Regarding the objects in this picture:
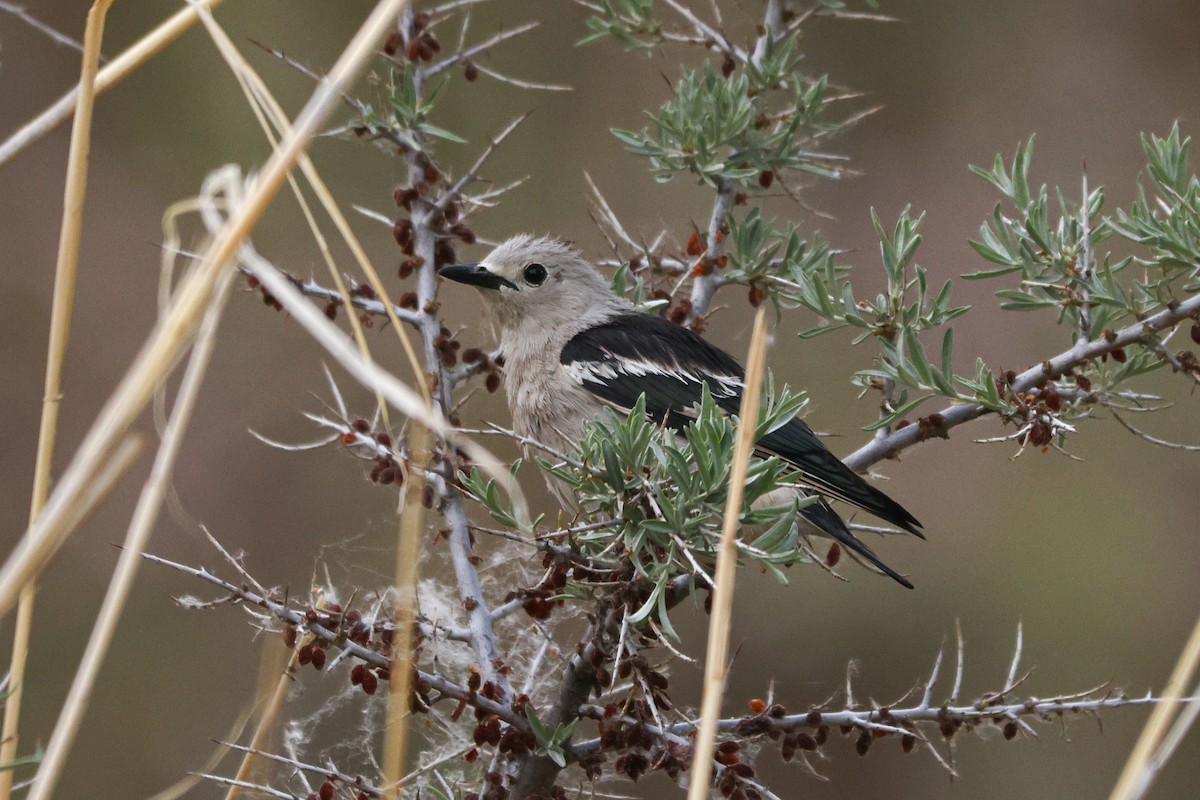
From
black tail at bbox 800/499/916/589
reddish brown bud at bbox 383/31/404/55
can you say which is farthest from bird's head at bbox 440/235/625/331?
black tail at bbox 800/499/916/589

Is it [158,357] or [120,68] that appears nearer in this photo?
[158,357]

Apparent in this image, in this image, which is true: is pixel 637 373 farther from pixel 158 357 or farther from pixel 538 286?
pixel 158 357

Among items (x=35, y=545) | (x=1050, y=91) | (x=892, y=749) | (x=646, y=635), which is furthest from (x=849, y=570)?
(x=35, y=545)

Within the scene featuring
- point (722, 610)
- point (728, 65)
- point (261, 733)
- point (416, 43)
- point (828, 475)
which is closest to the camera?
point (722, 610)

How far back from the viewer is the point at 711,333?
583 cm

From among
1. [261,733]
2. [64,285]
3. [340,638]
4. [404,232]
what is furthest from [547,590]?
[64,285]

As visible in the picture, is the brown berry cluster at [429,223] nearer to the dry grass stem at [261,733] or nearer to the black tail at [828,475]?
the black tail at [828,475]

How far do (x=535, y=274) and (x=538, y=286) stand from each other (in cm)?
4

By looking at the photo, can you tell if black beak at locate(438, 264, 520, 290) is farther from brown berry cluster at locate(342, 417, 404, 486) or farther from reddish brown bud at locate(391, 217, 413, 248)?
brown berry cluster at locate(342, 417, 404, 486)

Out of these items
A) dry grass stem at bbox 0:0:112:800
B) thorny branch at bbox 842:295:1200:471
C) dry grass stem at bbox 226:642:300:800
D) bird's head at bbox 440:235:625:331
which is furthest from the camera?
bird's head at bbox 440:235:625:331

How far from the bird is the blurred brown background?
1.13m

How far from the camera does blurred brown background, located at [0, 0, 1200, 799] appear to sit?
214 inches

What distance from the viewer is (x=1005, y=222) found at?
2668 mm

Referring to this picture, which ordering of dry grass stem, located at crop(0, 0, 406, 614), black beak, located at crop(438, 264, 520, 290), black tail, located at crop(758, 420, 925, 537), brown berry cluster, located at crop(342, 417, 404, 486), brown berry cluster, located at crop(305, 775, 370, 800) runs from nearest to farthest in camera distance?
dry grass stem, located at crop(0, 0, 406, 614) < brown berry cluster, located at crop(305, 775, 370, 800) < brown berry cluster, located at crop(342, 417, 404, 486) < black tail, located at crop(758, 420, 925, 537) < black beak, located at crop(438, 264, 520, 290)
